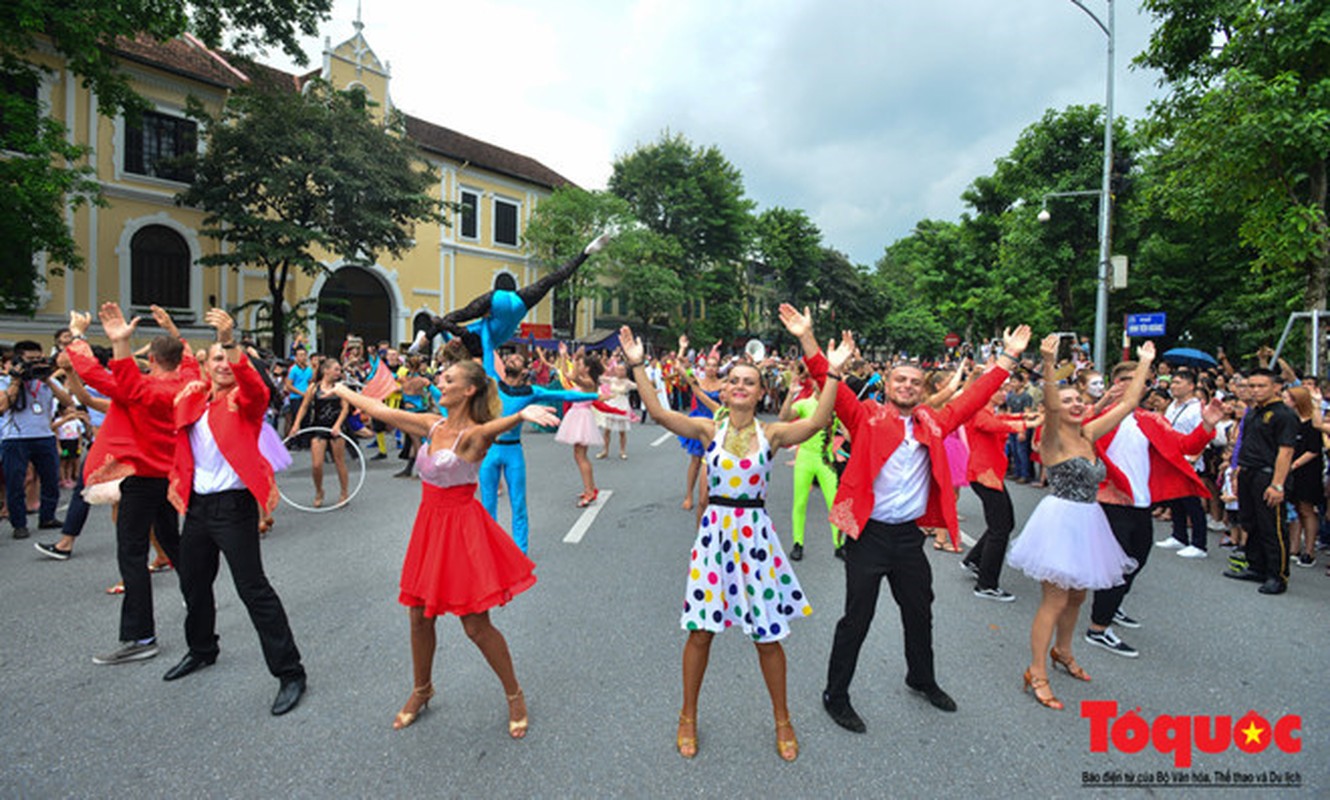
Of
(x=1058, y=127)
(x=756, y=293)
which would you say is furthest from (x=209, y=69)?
(x=756, y=293)

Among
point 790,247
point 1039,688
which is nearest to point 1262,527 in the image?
point 1039,688

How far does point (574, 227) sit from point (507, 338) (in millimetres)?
33402

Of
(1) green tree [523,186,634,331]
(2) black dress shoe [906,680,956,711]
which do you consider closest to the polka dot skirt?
(2) black dress shoe [906,680,956,711]

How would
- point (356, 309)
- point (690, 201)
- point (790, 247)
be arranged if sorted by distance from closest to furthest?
point (356, 309)
point (690, 201)
point (790, 247)

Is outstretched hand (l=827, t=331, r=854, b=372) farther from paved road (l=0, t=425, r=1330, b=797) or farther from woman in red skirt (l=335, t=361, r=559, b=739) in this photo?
paved road (l=0, t=425, r=1330, b=797)

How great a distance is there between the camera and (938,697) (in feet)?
11.9

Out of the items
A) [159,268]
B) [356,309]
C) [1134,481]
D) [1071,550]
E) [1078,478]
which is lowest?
[1071,550]

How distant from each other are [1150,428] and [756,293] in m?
59.1

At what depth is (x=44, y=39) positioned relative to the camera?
19359 millimetres

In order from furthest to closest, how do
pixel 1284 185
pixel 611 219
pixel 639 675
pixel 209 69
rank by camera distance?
pixel 611 219, pixel 209 69, pixel 1284 185, pixel 639 675

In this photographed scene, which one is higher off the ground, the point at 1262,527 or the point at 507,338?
the point at 507,338

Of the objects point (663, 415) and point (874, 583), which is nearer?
point (663, 415)

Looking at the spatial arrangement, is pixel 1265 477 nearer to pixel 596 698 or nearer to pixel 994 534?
pixel 994 534

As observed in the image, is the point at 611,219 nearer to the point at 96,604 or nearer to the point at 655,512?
the point at 655,512
